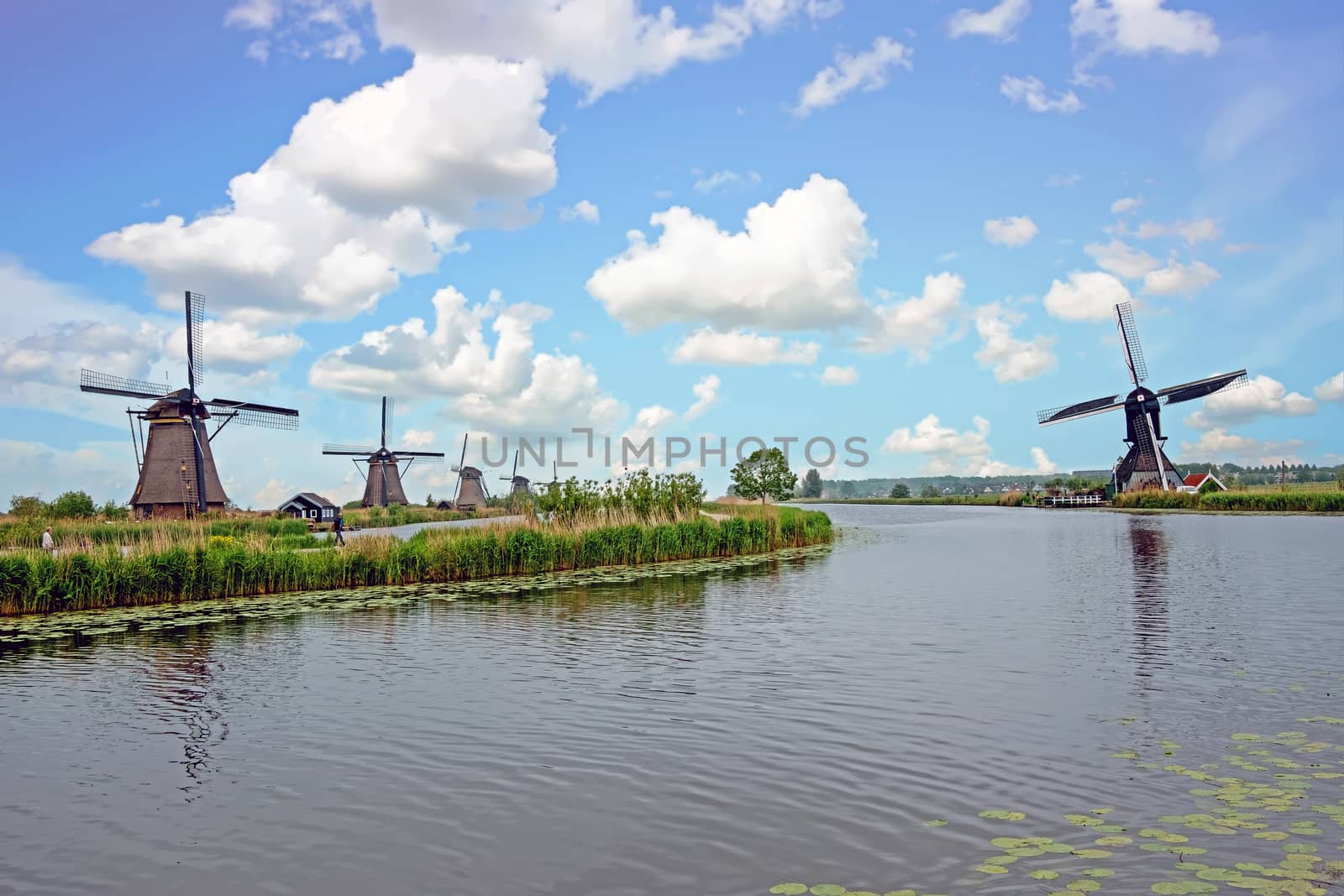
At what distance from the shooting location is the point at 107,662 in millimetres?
12633

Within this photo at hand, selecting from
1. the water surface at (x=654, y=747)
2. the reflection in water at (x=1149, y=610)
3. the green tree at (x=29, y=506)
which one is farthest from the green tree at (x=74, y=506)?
the reflection in water at (x=1149, y=610)

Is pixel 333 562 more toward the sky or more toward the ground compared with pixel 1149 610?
more toward the sky

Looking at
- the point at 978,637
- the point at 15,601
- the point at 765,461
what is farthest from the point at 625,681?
the point at 765,461

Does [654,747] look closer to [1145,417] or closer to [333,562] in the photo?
[333,562]

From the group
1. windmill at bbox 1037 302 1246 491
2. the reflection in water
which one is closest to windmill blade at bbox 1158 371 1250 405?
windmill at bbox 1037 302 1246 491

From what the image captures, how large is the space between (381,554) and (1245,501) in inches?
2484

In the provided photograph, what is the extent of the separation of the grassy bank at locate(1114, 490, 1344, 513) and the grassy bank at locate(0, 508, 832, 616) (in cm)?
4937

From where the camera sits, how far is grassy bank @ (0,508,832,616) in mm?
18453

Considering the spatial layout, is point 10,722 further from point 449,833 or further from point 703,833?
point 703,833

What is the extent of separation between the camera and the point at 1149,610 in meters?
16.2

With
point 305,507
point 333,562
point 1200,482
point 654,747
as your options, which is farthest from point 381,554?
point 1200,482

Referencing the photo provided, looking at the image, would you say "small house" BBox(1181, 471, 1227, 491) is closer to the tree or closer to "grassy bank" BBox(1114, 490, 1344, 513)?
"grassy bank" BBox(1114, 490, 1344, 513)

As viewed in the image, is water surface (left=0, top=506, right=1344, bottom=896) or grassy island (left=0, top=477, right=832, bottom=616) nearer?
water surface (left=0, top=506, right=1344, bottom=896)

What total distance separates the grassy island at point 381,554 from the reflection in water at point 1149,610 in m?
13.0
